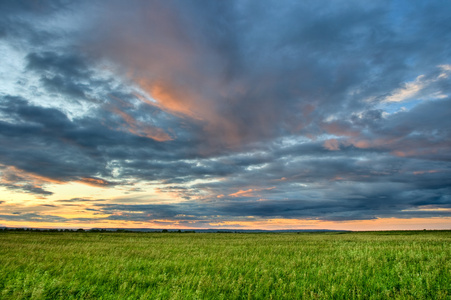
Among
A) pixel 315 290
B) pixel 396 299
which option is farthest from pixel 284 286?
pixel 396 299

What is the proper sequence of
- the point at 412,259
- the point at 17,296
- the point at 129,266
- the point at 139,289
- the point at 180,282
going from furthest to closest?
the point at 412,259, the point at 129,266, the point at 180,282, the point at 139,289, the point at 17,296

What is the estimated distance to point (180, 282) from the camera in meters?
7.96

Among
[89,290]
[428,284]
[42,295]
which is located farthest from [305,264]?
[42,295]

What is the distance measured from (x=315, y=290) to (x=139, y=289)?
190 inches

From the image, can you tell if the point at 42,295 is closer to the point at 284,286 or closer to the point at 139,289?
the point at 139,289

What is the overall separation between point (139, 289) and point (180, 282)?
119 cm

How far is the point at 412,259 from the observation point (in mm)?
13109

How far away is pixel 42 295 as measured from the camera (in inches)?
249

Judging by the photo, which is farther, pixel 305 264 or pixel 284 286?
pixel 305 264

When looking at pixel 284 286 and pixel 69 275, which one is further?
pixel 69 275

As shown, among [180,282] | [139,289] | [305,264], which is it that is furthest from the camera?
[305,264]

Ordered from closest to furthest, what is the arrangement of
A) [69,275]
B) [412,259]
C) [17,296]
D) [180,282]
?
[17,296] → [180,282] → [69,275] → [412,259]

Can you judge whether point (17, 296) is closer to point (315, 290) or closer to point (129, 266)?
point (129, 266)

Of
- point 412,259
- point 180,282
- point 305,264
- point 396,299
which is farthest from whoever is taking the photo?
point 412,259
